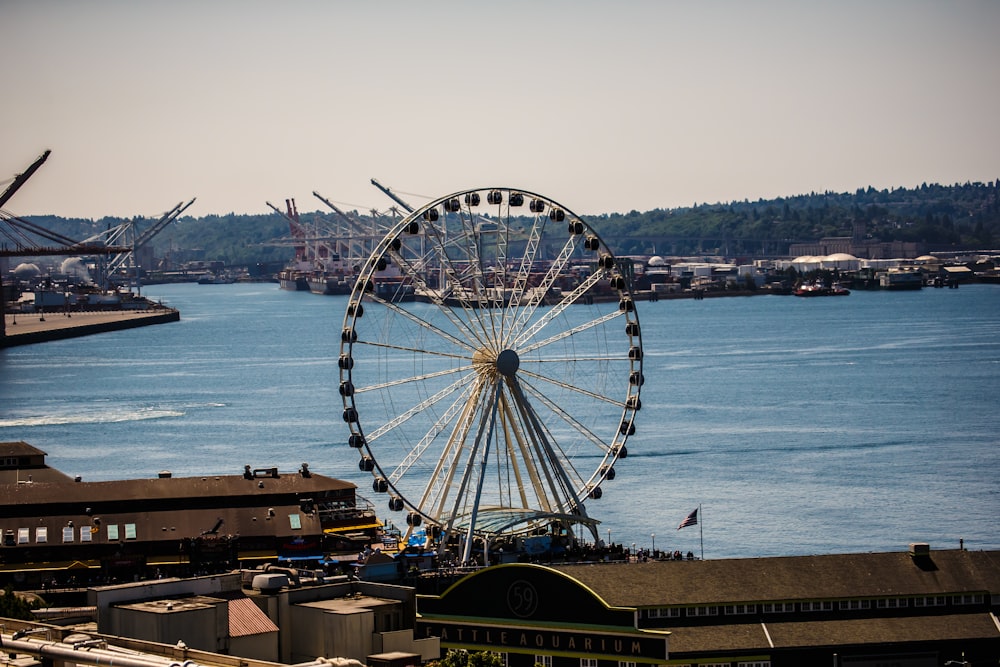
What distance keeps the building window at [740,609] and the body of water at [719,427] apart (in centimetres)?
1910

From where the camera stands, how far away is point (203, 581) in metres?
33.5

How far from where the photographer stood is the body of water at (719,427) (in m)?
60.9

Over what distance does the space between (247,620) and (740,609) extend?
377 inches

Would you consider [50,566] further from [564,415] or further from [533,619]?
[533,619]

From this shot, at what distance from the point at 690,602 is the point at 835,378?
77.3 metres

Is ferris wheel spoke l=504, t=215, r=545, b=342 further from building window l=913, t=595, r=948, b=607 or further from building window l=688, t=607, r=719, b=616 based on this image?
building window l=913, t=595, r=948, b=607

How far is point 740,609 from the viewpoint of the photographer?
116ft

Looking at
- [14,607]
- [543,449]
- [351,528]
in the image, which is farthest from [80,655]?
[351,528]

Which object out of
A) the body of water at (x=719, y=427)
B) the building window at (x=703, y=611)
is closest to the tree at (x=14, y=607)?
the building window at (x=703, y=611)

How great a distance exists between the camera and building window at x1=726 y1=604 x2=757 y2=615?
3519 centimetres

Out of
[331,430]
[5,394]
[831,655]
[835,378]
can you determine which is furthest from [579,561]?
[5,394]

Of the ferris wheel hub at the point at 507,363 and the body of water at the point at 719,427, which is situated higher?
the ferris wheel hub at the point at 507,363

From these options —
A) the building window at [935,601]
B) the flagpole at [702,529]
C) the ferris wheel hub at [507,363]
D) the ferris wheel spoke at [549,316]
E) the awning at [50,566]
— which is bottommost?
the flagpole at [702,529]

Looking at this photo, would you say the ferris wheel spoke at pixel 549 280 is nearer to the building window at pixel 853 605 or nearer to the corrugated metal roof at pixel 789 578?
the corrugated metal roof at pixel 789 578
